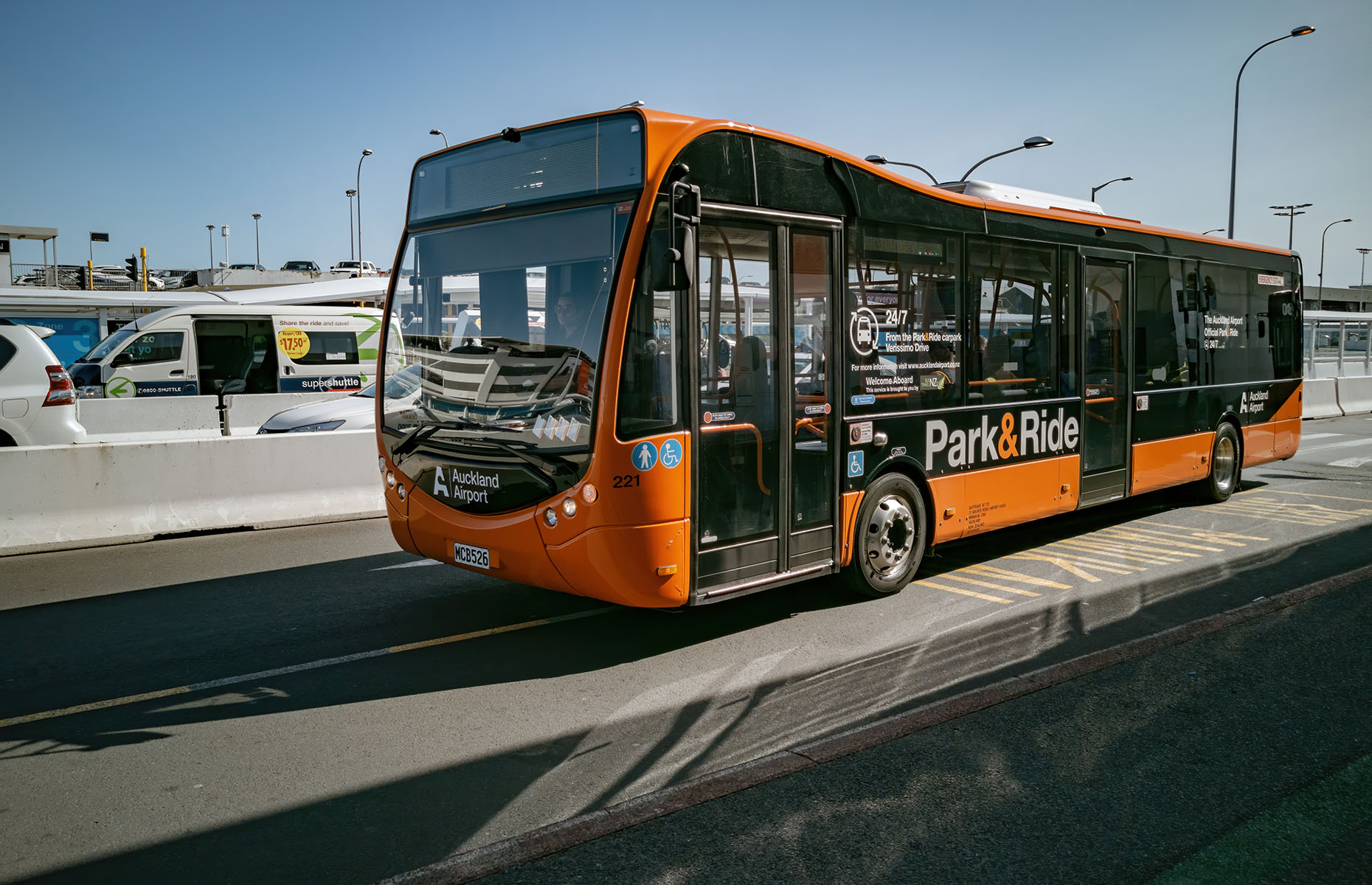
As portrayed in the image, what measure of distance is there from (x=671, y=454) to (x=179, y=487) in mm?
6397

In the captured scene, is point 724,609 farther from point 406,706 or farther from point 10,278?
point 10,278

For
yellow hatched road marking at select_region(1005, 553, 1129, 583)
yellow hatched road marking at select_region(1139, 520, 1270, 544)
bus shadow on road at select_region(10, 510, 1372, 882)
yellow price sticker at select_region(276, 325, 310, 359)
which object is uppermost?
yellow price sticker at select_region(276, 325, 310, 359)

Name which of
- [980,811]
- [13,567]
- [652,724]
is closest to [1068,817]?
[980,811]

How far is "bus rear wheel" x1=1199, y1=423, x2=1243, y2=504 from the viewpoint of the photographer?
11586 mm

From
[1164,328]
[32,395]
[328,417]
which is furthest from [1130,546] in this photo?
[32,395]

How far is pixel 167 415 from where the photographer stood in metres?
19.0

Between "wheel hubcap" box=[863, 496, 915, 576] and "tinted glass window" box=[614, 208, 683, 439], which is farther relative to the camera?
"wheel hubcap" box=[863, 496, 915, 576]

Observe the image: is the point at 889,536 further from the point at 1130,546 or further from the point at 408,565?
the point at 408,565

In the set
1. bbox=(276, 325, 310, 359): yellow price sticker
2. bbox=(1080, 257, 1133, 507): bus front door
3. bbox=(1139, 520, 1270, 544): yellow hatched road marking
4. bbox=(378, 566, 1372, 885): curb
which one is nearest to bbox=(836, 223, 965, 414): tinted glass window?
bbox=(1080, 257, 1133, 507): bus front door

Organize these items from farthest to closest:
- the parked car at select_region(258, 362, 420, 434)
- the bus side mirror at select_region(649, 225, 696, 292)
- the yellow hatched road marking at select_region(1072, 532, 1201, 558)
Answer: the parked car at select_region(258, 362, 420, 434)
the yellow hatched road marking at select_region(1072, 532, 1201, 558)
the bus side mirror at select_region(649, 225, 696, 292)

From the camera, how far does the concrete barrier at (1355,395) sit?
2570 centimetres

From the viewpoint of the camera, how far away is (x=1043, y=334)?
876 cm

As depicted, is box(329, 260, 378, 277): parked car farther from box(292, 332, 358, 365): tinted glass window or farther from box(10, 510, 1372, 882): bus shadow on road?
box(10, 510, 1372, 882): bus shadow on road

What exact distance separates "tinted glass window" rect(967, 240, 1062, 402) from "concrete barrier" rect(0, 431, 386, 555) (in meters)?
6.56
